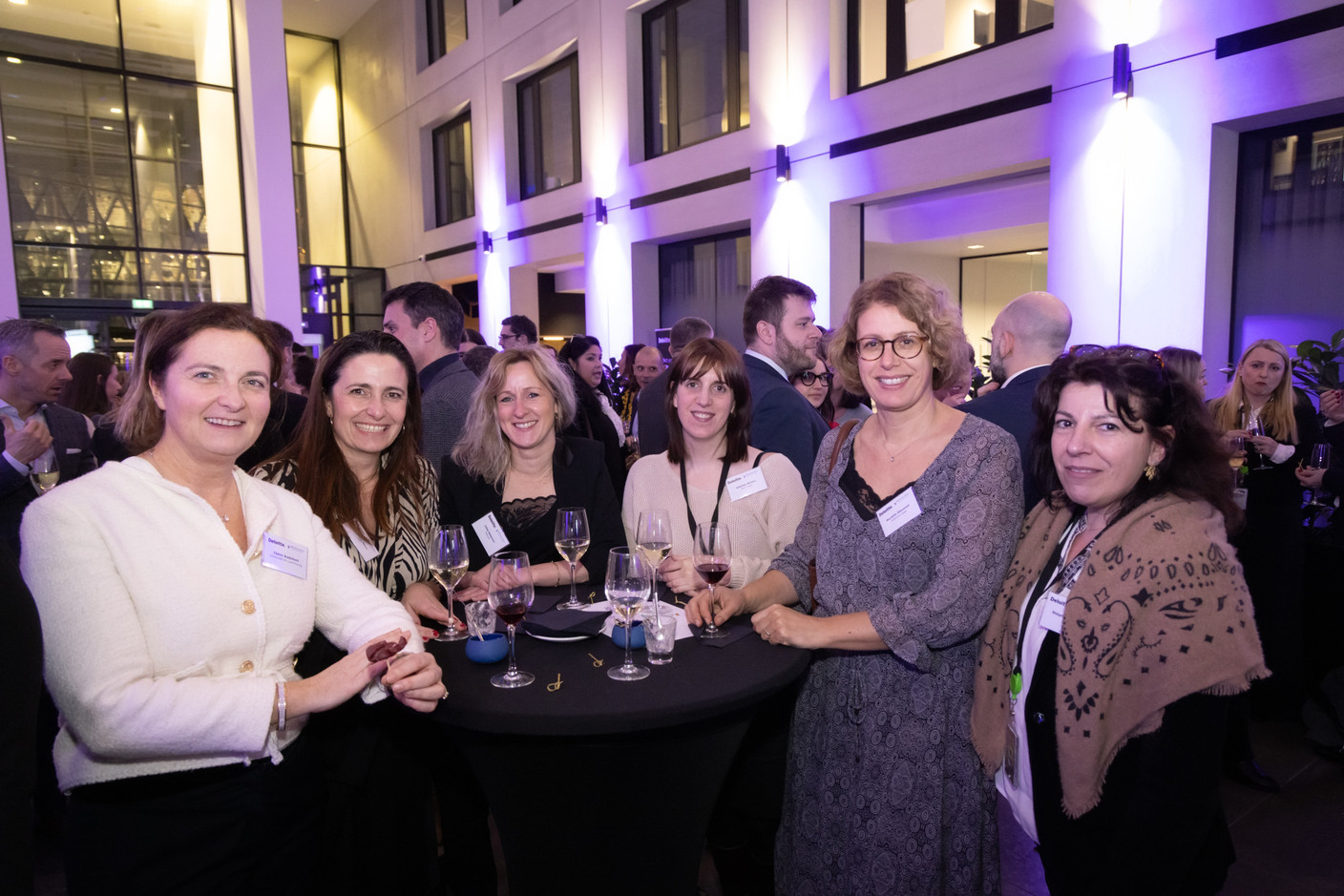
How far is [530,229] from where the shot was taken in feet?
37.3

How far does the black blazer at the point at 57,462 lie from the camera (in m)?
2.80

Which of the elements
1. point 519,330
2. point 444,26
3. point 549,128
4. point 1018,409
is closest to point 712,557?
point 1018,409

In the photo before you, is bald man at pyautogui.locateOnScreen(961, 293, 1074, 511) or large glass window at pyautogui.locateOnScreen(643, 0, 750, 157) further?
large glass window at pyautogui.locateOnScreen(643, 0, 750, 157)

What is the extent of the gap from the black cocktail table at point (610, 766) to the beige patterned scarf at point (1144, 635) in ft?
Answer: 1.78

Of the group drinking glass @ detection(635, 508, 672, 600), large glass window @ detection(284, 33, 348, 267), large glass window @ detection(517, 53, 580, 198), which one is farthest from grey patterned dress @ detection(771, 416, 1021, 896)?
large glass window @ detection(284, 33, 348, 267)

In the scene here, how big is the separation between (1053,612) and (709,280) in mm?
8219

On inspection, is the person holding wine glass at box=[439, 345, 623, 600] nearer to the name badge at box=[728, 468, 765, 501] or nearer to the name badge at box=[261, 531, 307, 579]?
the name badge at box=[728, 468, 765, 501]

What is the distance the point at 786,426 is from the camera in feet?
9.60

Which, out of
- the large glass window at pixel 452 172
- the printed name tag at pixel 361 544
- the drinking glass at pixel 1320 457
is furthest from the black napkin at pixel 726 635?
the large glass window at pixel 452 172

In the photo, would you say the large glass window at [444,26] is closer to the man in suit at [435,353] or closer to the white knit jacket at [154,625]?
the man in suit at [435,353]

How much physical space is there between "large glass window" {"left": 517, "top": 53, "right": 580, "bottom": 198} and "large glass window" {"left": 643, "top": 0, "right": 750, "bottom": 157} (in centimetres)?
155

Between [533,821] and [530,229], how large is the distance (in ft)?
34.9

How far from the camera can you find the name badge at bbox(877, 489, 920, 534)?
1.67 m

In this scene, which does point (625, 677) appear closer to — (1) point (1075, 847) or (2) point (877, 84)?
(1) point (1075, 847)
